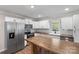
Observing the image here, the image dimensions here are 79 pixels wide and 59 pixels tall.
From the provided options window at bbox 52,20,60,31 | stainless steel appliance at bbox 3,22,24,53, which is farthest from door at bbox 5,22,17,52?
window at bbox 52,20,60,31

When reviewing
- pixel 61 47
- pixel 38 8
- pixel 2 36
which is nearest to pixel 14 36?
pixel 2 36

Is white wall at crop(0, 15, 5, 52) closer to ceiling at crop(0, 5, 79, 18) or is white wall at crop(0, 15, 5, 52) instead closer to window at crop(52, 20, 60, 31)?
ceiling at crop(0, 5, 79, 18)

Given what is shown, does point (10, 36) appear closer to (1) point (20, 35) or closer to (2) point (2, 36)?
(2) point (2, 36)

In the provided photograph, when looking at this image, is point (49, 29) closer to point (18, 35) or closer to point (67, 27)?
point (67, 27)

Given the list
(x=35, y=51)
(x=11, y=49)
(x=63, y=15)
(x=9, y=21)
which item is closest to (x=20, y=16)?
(x=9, y=21)

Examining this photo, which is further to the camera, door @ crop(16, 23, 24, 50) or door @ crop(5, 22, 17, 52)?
door @ crop(16, 23, 24, 50)

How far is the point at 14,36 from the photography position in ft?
15.3

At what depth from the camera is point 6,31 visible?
4.29 m

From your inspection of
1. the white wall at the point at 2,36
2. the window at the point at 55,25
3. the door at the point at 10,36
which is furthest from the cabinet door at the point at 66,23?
the white wall at the point at 2,36

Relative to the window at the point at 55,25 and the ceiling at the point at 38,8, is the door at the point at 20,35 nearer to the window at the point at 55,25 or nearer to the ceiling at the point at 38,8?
the ceiling at the point at 38,8

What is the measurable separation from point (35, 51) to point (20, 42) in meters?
2.12

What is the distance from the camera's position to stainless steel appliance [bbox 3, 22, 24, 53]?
4.30 metres

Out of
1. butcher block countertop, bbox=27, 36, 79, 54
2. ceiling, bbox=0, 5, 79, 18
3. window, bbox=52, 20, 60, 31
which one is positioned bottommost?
butcher block countertop, bbox=27, 36, 79, 54

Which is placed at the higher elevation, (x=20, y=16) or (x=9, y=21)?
(x=20, y=16)
